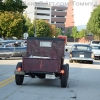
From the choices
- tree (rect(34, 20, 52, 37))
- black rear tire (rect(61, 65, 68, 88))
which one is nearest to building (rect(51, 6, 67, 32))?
tree (rect(34, 20, 52, 37))

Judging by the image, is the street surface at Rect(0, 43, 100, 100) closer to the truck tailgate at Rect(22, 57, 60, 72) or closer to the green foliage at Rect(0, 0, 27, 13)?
the truck tailgate at Rect(22, 57, 60, 72)

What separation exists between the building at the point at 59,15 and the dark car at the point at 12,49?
15141 centimetres

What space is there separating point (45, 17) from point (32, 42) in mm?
165542

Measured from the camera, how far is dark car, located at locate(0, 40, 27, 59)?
30.0 m

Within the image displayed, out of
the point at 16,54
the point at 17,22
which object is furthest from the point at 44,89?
the point at 17,22

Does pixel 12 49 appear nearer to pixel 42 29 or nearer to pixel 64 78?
pixel 64 78

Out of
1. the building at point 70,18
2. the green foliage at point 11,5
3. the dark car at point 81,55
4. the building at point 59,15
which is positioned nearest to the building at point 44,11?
the building at point 59,15

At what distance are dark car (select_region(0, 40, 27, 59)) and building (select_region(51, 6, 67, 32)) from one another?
151m

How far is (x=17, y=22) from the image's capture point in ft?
220

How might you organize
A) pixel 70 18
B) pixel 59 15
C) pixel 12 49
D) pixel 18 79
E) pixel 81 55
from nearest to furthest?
pixel 18 79
pixel 81 55
pixel 12 49
pixel 70 18
pixel 59 15

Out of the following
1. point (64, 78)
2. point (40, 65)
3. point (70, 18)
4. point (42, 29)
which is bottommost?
point (64, 78)

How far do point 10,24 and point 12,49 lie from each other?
125 feet

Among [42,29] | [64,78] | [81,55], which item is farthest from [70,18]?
[64,78]

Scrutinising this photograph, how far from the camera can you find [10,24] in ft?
223
